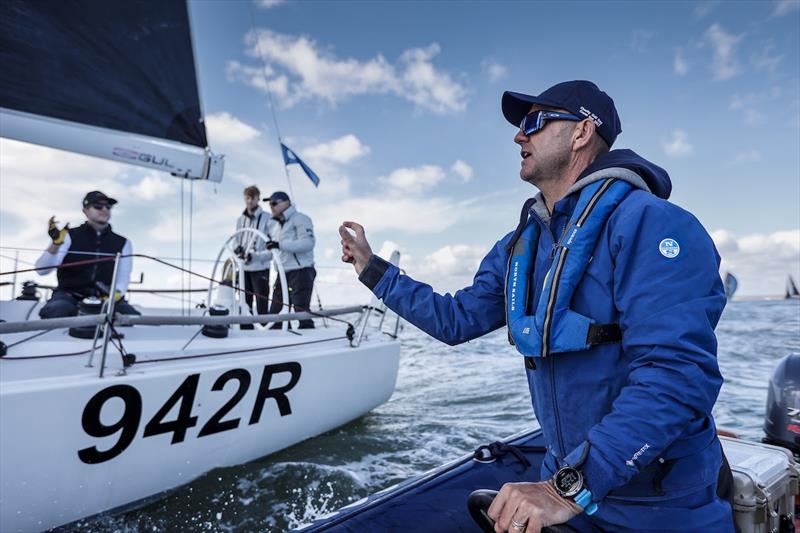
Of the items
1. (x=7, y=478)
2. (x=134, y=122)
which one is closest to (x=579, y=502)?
(x=7, y=478)

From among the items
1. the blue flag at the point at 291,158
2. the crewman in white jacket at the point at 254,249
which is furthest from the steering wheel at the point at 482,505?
the blue flag at the point at 291,158

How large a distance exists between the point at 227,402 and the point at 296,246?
212 cm

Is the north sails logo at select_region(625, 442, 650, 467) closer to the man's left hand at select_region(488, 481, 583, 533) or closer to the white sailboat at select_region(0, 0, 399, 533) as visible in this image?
the man's left hand at select_region(488, 481, 583, 533)

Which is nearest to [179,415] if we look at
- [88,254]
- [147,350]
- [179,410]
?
[179,410]

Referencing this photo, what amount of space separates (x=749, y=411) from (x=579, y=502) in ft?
19.4

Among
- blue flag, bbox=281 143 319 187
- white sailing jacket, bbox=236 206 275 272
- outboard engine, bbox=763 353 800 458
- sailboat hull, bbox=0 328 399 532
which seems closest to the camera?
sailboat hull, bbox=0 328 399 532

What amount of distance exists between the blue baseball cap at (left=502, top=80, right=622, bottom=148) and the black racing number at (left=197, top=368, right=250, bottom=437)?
266cm

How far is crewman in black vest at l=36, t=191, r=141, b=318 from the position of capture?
4125 mm

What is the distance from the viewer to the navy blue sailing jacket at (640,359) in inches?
39.8

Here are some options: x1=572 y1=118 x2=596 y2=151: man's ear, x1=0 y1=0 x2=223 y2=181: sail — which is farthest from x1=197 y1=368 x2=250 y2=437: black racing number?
x1=572 y1=118 x2=596 y2=151: man's ear

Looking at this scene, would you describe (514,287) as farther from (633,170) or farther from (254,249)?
(254,249)

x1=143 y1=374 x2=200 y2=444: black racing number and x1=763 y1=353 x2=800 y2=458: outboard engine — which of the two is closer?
x1=763 y1=353 x2=800 y2=458: outboard engine

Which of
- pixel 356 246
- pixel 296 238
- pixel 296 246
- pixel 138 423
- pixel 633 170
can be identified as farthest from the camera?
pixel 296 238

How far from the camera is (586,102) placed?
4.54ft
